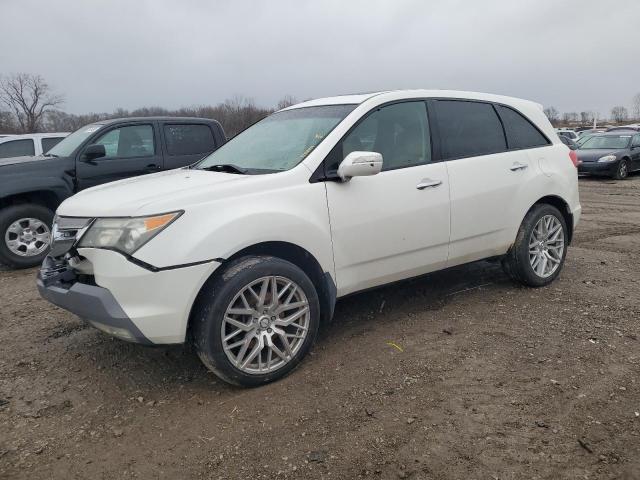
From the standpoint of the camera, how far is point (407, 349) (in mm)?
3637

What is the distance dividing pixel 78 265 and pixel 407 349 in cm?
221

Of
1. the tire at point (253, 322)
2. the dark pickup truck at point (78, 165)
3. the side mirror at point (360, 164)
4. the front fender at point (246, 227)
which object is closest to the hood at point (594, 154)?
the dark pickup truck at point (78, 165)

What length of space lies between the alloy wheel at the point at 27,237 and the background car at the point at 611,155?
50.1 ft

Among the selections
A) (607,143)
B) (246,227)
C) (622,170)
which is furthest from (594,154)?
(246,227)

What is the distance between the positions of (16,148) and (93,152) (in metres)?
4.13

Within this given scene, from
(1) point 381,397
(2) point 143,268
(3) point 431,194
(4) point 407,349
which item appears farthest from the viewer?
(3) point 431,194

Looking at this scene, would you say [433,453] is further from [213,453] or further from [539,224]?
[539,224]

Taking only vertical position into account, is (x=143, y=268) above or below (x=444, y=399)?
above

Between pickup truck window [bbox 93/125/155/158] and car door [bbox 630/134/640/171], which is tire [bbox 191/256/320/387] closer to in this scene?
pickup truck window [bbox 93/125/155/158]

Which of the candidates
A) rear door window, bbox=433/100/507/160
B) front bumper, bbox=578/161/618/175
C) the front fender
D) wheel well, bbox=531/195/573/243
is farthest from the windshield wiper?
front bumper, bbox=578/161/618/175

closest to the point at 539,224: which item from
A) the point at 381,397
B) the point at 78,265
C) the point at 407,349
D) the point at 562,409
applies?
the point at 407,349

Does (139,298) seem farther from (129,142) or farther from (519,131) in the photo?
(129,142)

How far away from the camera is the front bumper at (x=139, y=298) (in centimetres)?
282

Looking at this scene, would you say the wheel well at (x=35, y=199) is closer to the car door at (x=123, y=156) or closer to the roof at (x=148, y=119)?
the car door at (x=123, y=156)
